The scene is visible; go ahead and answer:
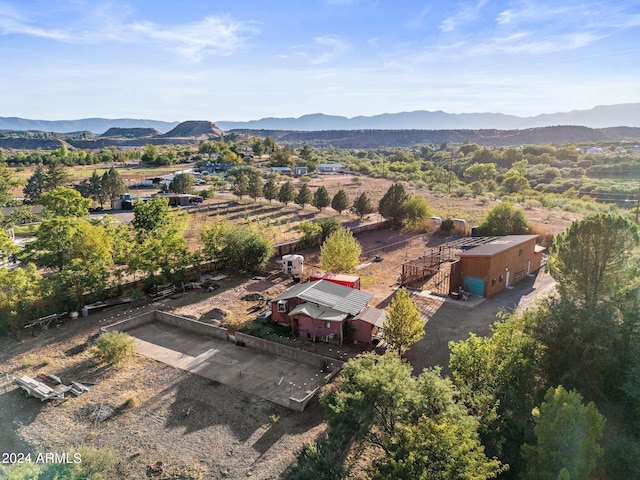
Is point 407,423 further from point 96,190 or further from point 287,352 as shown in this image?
point 96,190

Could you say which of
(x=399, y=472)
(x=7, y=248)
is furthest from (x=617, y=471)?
(x=7, y=248)

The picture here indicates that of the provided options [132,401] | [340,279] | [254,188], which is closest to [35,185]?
[254,188]

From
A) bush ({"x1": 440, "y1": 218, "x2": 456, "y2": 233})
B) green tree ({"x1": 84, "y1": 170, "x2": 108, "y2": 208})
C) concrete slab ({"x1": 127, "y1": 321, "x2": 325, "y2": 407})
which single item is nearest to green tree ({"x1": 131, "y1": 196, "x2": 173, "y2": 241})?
concrete slab ({"x1": 127, "y1": 321, "x2": 325, "y2": 407})

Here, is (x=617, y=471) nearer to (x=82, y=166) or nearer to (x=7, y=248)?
(x=7, y=248)

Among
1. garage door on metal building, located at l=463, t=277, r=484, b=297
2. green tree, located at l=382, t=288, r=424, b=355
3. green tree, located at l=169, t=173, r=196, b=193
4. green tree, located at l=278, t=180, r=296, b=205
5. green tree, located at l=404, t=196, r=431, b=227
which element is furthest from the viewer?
green tree, located at l=169, t=173, r=196, b=193

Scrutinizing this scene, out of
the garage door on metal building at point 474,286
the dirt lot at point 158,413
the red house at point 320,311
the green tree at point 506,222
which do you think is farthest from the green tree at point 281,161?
the red house at point 320,311

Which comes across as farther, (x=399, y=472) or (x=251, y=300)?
(x=251, y=300)

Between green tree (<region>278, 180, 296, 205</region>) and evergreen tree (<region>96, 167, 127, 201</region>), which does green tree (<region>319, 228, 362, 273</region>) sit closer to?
green tree (<region>278, 180, 296, 205</region>)
